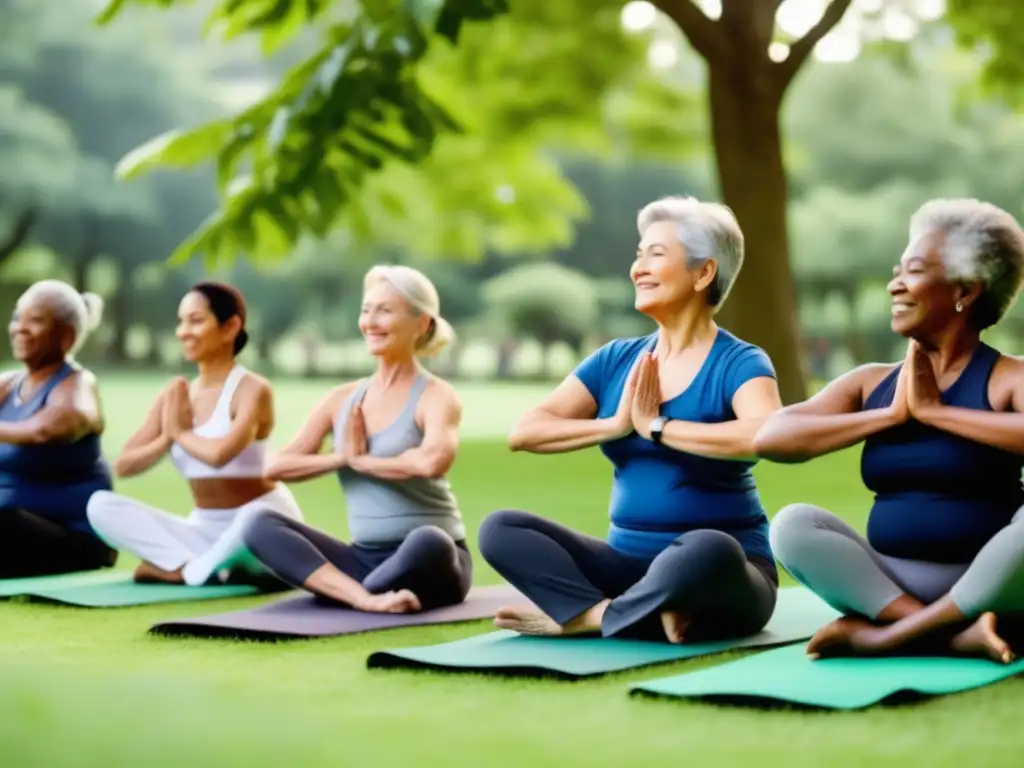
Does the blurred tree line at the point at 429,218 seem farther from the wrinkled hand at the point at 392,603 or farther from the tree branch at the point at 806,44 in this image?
the wrinkled hand at the point at 392,603

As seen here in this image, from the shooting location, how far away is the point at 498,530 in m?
5.28

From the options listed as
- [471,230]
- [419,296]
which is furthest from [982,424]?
[471,230]

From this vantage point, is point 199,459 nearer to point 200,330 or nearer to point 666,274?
point 200,330

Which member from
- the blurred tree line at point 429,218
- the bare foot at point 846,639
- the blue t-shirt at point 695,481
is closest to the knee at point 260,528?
the blue t-shirt at point 695,481

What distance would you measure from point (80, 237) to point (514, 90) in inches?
863

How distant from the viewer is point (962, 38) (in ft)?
53.0

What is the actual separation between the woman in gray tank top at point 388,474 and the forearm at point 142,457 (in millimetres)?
947

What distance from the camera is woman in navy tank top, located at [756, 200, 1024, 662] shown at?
473cm

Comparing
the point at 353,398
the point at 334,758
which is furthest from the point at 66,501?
the point at 334,758

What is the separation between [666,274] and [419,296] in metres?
1.27

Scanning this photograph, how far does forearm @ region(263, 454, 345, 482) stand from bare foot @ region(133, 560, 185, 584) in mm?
1043

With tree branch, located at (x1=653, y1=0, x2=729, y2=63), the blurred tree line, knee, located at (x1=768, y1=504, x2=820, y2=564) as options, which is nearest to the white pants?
knee, located at (x1=768, y1=504, x2=820, y2=564)

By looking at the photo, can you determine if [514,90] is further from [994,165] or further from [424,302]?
[994,165]

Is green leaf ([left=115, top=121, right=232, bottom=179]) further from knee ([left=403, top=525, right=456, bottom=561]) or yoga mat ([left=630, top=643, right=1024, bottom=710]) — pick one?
yoga mat ([left=630, top=643, right=1024, bottom=710])
